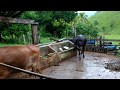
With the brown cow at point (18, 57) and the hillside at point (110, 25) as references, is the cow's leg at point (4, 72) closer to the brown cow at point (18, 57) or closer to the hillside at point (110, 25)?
the brown cow at point (18, 57)

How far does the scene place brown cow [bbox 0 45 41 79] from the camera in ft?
20.2

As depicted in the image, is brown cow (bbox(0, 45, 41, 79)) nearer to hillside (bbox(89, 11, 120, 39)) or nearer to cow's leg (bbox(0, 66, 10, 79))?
cow's leg (bbox(0, 66, 10, 79))

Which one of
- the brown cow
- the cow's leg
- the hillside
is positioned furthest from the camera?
the hillside

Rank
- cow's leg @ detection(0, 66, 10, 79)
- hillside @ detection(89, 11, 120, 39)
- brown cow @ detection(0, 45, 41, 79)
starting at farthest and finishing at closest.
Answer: hillside @ detection(89, 11, 120, 39), brown cow @ detection(0, 45, 41, 79), cow's leg @ detection(0, 66, 10, 79)

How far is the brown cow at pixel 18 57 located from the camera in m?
6.15

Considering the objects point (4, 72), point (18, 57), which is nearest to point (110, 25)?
point (18, 57)

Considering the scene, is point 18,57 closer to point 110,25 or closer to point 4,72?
point 4,72

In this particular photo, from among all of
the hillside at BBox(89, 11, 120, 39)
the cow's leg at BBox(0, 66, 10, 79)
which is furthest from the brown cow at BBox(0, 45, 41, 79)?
the hillside at BBox(89, 11, 120, 39)

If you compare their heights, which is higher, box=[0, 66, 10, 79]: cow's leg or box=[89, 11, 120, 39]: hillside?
box=[0, 66, 10, 79]: cow's leg

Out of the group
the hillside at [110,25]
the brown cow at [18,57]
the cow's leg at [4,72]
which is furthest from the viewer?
the hillside at [110,25]

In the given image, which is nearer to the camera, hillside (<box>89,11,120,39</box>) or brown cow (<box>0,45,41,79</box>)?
brown cow (<box>0,45,41,79</box>)

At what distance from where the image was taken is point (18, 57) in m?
7.11

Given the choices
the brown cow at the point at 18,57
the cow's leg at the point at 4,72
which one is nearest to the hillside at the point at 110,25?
the brown cow at the point at 18,57
